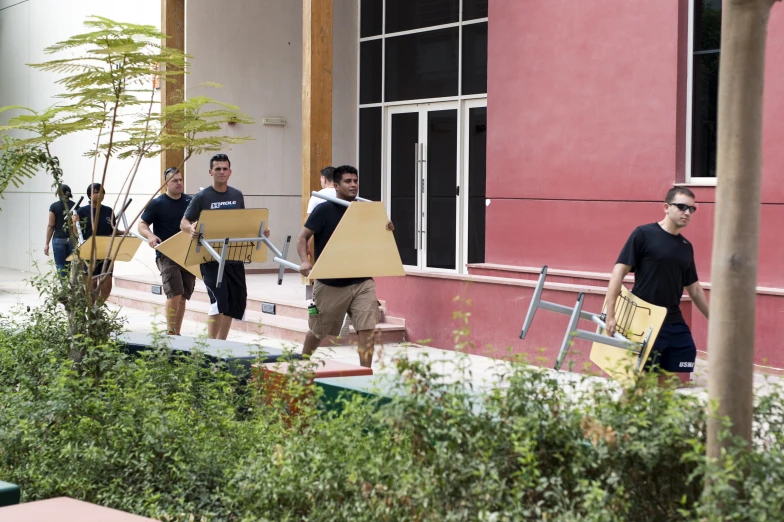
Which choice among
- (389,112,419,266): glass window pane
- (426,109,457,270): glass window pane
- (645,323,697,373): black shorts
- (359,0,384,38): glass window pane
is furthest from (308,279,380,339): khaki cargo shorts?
(359,0,384,38): glass window pane

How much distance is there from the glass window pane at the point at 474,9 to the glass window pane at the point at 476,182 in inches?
61.6

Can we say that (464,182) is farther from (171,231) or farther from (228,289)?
(228,289)

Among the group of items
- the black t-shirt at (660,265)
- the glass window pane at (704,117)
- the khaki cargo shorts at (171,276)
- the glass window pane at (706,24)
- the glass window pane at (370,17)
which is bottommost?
the khaki cargo shorts at (171,276)

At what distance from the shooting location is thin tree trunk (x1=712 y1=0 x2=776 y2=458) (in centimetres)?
353

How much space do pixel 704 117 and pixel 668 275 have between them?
478cm

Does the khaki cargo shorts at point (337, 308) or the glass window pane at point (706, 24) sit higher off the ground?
the glass window pane at point (706, 24)

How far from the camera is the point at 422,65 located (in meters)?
18.9

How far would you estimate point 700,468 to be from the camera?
3.51 m

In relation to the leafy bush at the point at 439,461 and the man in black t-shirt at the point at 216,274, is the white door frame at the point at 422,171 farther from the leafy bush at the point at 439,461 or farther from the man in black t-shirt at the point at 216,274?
the leafy bush at the point at 439,461

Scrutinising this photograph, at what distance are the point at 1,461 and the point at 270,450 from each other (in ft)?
5.47

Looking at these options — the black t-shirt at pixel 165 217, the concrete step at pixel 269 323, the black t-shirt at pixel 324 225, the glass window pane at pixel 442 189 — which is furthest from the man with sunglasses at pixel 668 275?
the glass window pane at pixel 442 189

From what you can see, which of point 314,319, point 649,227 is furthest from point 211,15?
point 649,227

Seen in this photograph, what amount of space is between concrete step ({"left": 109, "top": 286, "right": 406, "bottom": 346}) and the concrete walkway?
11 centimetres

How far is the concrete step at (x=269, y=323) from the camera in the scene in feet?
41.8
